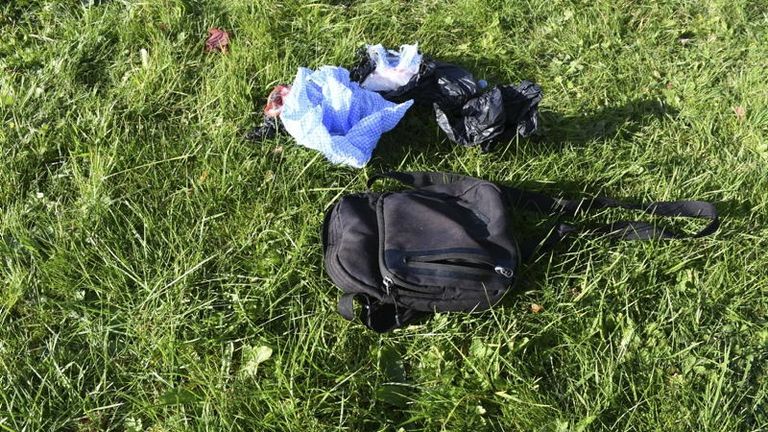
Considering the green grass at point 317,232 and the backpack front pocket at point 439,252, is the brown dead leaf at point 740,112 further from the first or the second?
the backpack front pocket at point 439,252

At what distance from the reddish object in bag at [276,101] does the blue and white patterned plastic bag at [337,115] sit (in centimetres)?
8

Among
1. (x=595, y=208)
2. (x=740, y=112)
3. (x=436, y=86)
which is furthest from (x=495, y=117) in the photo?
(x=740, y=112)

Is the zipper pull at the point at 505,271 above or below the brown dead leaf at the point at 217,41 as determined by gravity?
below

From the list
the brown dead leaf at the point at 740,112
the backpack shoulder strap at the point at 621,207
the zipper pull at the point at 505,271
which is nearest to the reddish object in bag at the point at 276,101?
the backpack shoulder strap at the point at 621,207

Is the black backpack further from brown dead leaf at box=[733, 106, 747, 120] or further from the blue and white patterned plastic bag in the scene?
brown dead leaf at box=[733, 106, 747, 120]

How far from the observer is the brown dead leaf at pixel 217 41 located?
10.1 feet

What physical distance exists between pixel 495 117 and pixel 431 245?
0.73 metres

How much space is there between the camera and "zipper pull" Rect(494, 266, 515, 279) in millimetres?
2131

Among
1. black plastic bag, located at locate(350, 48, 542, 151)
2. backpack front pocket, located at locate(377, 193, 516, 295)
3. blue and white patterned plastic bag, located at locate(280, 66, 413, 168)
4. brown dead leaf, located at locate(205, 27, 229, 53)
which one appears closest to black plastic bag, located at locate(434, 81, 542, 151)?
black plastic bag, located at locate(350, 48, 542, 151)

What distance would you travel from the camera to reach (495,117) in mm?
2611

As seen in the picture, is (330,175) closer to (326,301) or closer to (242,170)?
(242,170)

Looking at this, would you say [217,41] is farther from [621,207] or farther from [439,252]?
[621,207]

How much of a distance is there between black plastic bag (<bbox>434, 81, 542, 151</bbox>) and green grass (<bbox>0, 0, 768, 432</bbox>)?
94 mm

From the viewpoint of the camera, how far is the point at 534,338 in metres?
2.19
